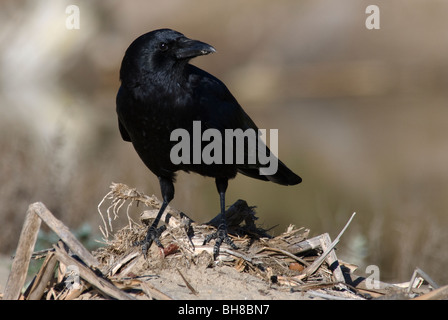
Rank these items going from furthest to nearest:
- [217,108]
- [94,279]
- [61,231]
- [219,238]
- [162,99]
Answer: [217,108], [162,99], [219,238], [61,231], [94,279]

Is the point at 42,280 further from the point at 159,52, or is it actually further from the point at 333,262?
the point at 159,52

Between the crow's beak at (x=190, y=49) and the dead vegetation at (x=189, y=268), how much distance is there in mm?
1085

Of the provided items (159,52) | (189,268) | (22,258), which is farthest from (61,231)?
(159,52)

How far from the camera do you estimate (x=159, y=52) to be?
4922 millimetres

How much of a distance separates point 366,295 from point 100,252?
1.79 m

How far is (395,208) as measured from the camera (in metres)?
9.63

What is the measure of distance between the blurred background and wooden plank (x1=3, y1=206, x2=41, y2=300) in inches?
162

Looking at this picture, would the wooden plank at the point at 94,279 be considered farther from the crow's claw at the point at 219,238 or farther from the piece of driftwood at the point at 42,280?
the crow's claw at the point at 219,238

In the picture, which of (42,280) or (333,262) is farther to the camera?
(333,262)

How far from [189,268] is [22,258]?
1053 millimetres

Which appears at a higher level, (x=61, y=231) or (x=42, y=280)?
(x=61, y=231)

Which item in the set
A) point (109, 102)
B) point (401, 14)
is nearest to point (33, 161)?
point (109, 102)

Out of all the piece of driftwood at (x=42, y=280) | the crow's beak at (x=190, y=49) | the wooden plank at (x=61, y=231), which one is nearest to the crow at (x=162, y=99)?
the crow's beak at (x=190, y=49)

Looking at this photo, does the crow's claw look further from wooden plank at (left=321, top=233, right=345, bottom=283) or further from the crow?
wooden plank at (left=321, top=233, right=345, bottom=283)
